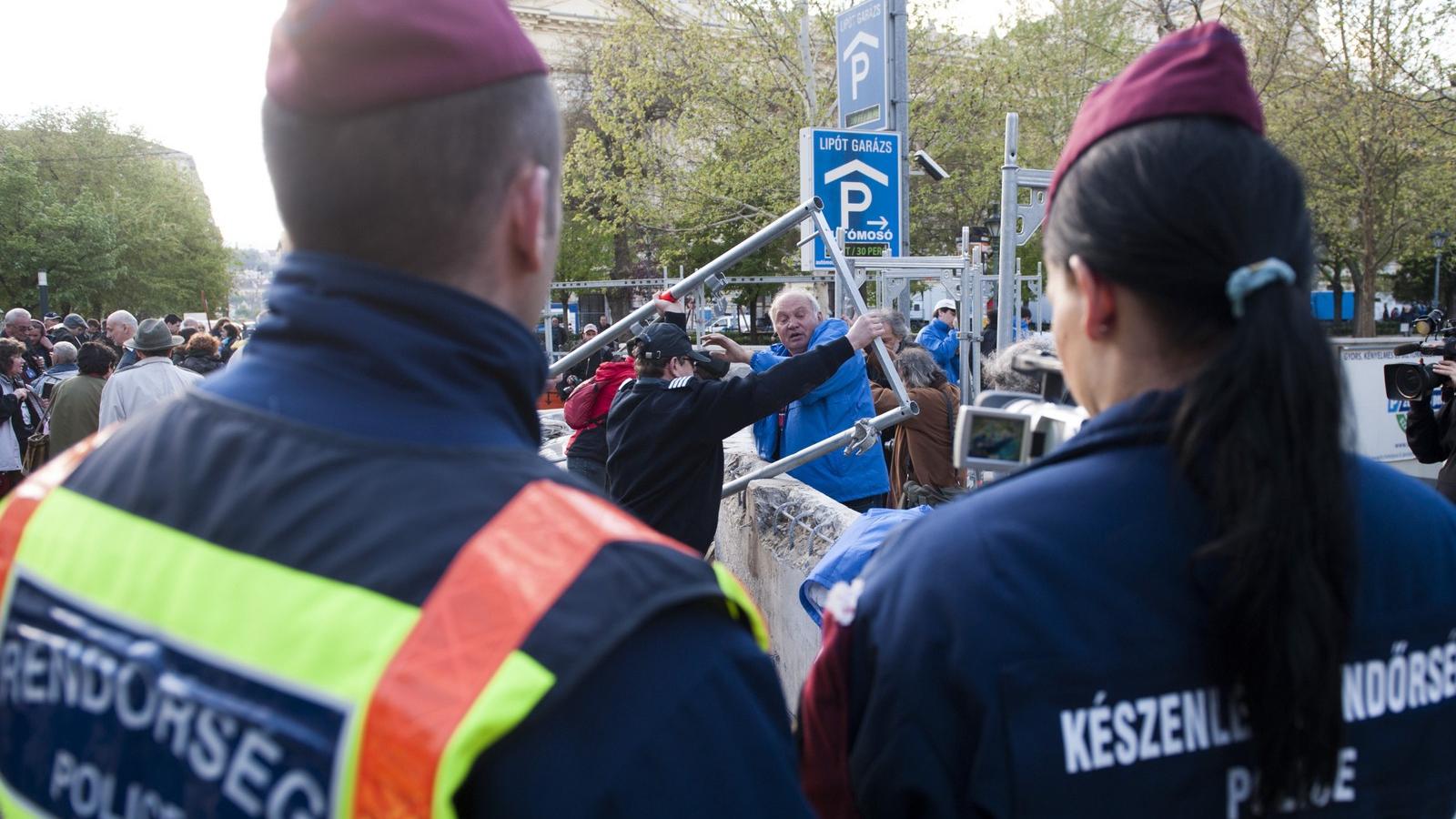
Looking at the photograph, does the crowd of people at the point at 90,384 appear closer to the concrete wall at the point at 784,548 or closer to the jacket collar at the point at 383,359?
the concrete wall at the point at 784,548

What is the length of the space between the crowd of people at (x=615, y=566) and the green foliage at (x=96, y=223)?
138ft

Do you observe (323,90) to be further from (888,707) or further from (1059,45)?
(1059,45)

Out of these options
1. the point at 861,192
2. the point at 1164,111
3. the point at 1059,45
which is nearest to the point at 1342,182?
the point at 1059,45

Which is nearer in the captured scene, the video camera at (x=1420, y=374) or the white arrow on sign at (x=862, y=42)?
the video camera at (x=1420, y=374)

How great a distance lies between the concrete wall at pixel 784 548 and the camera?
14.3ft

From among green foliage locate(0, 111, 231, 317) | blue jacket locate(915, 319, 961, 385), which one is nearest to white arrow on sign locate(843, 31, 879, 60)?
blue jacket locate(915, 319, 961, 385)

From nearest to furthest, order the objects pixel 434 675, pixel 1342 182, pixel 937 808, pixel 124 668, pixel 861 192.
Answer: pixel 434 675, pixel 124 668, pixel 937 808, pixel 861 192, pixel 1342 182

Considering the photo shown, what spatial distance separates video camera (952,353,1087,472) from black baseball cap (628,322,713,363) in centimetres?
303

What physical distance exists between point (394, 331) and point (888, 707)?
66 centimetres

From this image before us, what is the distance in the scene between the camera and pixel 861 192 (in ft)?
22.5

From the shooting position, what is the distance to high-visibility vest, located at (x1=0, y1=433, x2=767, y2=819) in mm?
850

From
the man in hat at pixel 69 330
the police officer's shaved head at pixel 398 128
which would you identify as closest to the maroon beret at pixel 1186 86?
the police officer's shaved head at pixel 398 128

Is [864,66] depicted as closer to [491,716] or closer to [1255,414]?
[1255,414]

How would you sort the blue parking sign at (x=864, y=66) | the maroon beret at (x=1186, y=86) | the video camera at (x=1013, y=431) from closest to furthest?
1. the maroon beret at (x=1186, y=86)
2. the video camera at (x=1013, y=431)
3. the blue parking sign at (x=864, y=66)
